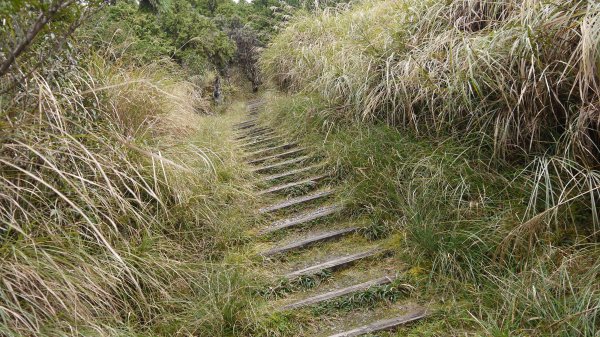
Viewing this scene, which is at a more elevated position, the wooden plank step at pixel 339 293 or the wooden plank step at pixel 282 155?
the wooden plank step at pixel 282 155

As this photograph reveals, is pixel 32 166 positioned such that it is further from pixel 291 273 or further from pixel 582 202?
pixel 582 202

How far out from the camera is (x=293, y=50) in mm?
7363

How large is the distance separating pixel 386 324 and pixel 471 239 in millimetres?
656

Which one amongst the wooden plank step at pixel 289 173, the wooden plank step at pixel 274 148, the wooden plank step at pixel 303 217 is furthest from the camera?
the wooden plank step at pixel 274 148

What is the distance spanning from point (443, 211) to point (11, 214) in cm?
226

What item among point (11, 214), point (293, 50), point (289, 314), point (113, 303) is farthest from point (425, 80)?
point (293, 50)

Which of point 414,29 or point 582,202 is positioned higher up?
point 414,29

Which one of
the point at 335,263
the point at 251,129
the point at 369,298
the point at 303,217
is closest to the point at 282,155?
the point at 303,217

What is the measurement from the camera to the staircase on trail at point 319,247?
7.07ft

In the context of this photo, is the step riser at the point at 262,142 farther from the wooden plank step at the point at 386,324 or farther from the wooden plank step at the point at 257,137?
the wooden plank step at the point at 386,324

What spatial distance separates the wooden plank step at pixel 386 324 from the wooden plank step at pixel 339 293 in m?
0.27

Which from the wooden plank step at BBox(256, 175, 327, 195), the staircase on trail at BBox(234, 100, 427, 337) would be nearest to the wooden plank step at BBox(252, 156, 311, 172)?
the staircase on trail at BBox(234, 100, 427, 337)

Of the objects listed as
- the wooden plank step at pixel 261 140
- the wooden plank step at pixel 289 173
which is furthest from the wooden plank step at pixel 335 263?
the wooden plank step at pixel 261 140

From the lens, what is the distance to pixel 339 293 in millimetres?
2346
